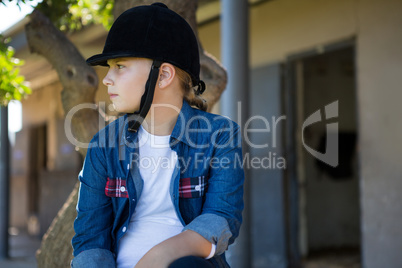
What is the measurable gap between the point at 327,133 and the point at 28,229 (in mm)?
7313

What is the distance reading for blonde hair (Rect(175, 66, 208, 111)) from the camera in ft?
6.12

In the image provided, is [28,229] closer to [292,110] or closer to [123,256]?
[292,110]

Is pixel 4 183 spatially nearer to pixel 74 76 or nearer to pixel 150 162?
pixel 74 76

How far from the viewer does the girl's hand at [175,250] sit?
4.85ft

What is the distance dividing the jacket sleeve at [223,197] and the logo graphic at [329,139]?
14.8 feet

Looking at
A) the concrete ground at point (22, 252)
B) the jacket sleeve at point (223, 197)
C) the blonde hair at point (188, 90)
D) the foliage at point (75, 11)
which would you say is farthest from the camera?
the concrete ground at point (22, 252)

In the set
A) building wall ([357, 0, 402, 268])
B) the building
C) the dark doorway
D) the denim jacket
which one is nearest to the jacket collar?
the denim jacket

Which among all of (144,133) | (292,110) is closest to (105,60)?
(144,133)

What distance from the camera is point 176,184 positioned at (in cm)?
173

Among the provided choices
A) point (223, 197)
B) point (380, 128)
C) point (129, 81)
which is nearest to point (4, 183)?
point (380, 128)

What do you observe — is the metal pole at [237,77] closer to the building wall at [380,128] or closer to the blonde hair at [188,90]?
the building wall at [380,128]

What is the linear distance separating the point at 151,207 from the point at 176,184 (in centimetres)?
13

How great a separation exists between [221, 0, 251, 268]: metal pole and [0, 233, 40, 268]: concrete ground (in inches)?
123

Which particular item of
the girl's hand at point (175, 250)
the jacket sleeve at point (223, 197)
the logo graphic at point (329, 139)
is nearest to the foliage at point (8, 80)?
the jacket sleeve at point (223, 197)
